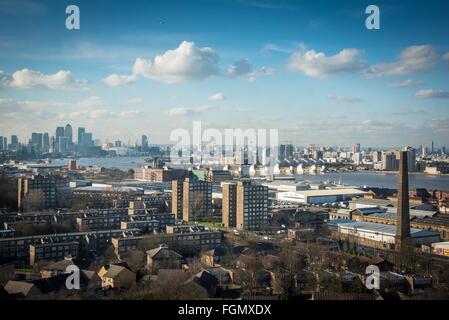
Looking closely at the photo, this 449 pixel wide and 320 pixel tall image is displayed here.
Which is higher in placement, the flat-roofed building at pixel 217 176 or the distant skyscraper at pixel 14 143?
the distant skyscraper at pixel 14 143

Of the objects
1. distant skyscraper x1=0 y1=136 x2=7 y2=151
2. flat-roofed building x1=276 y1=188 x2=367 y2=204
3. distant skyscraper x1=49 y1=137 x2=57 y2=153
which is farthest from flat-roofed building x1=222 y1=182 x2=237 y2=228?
distant skyscraper x1=49 y1=137 x2=57 y2=153

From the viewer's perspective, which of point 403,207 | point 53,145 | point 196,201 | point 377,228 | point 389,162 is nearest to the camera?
point 403,207

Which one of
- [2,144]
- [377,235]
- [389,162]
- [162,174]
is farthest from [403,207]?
[389,162]

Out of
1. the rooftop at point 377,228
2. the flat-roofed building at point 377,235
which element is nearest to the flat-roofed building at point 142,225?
the flat-roofed building at point 377,235

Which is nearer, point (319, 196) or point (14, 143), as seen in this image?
point (319, 196)

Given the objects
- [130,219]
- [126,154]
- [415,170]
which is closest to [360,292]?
[130,219]

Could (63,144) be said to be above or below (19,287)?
above

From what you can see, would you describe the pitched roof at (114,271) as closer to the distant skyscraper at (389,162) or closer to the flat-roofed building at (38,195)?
the flat-roofed building at (38,195)

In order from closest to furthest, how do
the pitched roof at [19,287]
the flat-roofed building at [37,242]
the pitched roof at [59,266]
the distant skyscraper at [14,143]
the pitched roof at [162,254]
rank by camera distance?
the pitched roof at [19,287]
the pitched roof at [59,266]
the pitched roof at [162,254]
the flat-roofed building at [37,242]
the distant skyscraper at [14,143]

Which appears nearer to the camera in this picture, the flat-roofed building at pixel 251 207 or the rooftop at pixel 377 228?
the rooftop at pixel 377 228

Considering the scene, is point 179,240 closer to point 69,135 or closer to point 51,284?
point 51,284
